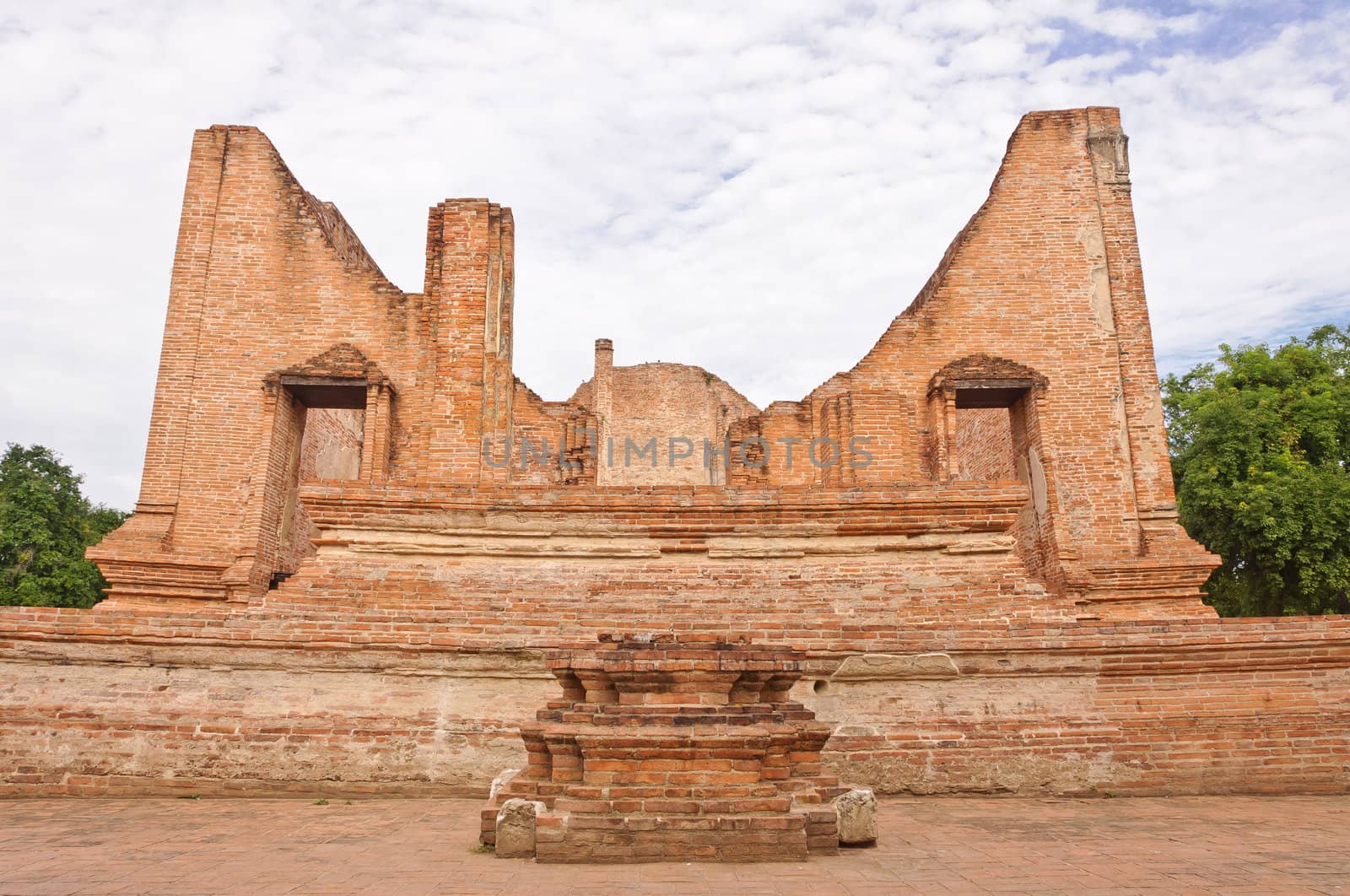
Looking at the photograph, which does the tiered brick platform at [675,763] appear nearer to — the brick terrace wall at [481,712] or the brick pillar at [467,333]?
the brick terrace wall at [481,712]

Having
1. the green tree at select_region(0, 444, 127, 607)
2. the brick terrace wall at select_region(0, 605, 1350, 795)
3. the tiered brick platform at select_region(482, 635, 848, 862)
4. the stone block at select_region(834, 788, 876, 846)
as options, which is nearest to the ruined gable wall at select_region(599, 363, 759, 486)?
the green tree at select_region(0, 444, 127, 607)

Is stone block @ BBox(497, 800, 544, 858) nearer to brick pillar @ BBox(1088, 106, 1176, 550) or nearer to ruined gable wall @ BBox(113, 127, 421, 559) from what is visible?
ruined gable wall @ BBox(113, 127, 421, 559)

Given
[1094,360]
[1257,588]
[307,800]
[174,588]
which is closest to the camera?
[307,800]

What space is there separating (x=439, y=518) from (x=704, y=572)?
68.5 inches

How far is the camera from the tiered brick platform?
3590mm

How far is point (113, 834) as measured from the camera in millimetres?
4133

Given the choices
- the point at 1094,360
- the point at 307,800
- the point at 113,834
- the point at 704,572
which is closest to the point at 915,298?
the point at 1094,360

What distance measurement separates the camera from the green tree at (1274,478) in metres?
13.0

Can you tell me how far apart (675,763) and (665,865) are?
1.26 ft

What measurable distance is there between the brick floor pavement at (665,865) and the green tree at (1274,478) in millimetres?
9483

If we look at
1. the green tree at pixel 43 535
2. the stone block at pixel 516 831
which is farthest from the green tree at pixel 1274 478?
the green tree at pixel 43 535

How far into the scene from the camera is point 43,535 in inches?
658

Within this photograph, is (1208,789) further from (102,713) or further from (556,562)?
(102,713)

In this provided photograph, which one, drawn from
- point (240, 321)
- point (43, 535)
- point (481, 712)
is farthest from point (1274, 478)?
point (43, 535)
